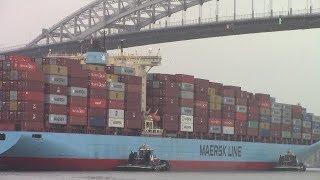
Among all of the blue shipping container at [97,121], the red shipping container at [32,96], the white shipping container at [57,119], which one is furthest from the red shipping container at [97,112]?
the red shipping container at [32,96]

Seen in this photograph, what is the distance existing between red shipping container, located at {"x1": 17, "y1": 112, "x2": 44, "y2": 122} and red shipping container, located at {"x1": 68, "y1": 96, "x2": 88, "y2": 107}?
3030mm

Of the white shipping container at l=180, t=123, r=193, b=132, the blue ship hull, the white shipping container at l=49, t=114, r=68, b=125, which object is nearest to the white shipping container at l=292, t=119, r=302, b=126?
the blue ship hull

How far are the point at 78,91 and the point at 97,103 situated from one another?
2.30 meters

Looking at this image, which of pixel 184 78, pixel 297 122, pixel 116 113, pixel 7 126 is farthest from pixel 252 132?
pixel 7 126

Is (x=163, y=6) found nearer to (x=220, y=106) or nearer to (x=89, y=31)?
(x=89, y=31)

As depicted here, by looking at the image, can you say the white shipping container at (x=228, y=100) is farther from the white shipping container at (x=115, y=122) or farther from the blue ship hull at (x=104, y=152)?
the white shipping container at (x=115, y=122)

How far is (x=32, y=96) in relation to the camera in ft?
178

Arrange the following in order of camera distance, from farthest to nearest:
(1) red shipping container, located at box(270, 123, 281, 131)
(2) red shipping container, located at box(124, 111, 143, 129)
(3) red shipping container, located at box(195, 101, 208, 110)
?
(1) red shipping container, located at box(270, 123, 281, 131), (3) red shipping container, located at box(195, 101, 208, 110), (2) red shipping container, located at box(124, 111, 143, 129)

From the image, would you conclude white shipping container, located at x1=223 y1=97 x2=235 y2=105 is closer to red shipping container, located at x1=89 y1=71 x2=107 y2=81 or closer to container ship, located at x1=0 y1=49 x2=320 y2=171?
container ship, located at x1=0 y1=49 x2=320 y2=171

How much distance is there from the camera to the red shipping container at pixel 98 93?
193 ft

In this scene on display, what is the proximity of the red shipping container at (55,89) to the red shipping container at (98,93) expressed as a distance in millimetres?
2854

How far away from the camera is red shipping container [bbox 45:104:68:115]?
55875 mm

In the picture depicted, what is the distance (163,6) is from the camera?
106 meters

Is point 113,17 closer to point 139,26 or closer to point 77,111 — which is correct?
point 139,26
